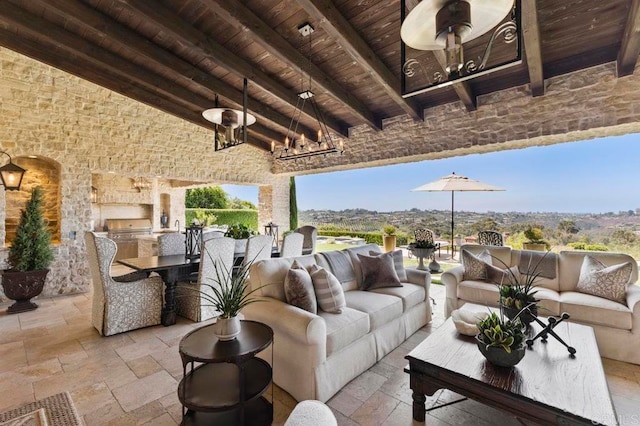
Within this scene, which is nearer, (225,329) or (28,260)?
(225,329)

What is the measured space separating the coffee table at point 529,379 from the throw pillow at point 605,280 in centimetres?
121

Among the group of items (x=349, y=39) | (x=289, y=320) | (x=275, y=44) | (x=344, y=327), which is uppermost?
(x=275, y=44)

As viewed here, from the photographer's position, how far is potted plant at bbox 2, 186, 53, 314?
4.21 meters

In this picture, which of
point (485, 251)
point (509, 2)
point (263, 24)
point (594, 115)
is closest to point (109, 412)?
point (509, 2)

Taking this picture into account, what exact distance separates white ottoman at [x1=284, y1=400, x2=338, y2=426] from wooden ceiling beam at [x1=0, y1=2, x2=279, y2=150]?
18.0ft

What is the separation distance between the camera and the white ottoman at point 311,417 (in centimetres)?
69

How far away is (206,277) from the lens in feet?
12.5

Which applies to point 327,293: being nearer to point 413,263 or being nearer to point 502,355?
point 502,355

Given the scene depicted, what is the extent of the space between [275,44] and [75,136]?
4208 mm

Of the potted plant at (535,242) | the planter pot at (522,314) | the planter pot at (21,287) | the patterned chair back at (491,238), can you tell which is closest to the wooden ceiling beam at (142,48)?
the planter pot at (21,287)

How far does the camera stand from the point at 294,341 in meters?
2.26

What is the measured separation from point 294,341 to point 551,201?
7137 millimetres

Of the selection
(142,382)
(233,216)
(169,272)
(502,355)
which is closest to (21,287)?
(169,272)

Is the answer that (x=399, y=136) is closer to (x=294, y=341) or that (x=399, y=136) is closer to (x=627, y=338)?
(x=627, y=338)
